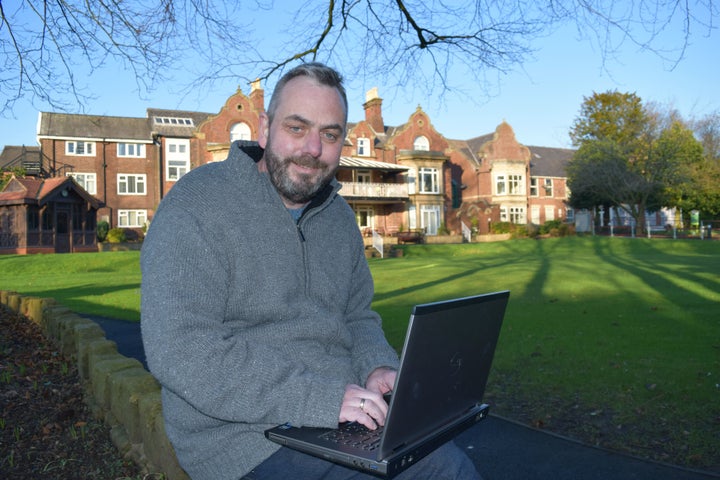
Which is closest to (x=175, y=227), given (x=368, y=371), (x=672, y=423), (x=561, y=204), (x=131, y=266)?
(x=368, y=371)

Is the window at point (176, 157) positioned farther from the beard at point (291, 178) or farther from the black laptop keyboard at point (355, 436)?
the black laptop keyboard at point (355, 436)

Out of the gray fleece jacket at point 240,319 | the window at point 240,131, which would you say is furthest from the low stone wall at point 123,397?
the window at point 240,131

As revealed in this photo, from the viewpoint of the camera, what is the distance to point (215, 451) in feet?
6.50

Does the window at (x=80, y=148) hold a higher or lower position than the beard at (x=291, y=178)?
higher

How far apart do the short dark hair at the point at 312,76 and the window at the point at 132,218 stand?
39.6 metres

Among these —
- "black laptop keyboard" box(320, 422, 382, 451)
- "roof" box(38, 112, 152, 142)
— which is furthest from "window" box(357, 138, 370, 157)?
"black laptop keyboard" box(320, 422, 382, 451)

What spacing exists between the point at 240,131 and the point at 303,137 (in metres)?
38.7

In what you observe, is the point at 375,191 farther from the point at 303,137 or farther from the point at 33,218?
the point at 303,137

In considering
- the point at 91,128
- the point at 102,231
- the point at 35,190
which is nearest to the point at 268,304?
the point at 35,190

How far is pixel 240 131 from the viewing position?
129 feet

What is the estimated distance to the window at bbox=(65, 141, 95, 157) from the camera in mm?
38625

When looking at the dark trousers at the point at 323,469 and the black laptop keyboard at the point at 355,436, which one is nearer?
the black laptop keyboard at the point at 355,436

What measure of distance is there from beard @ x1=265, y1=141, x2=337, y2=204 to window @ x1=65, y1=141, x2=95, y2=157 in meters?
41.6

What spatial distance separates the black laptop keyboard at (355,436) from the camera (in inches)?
68.6
